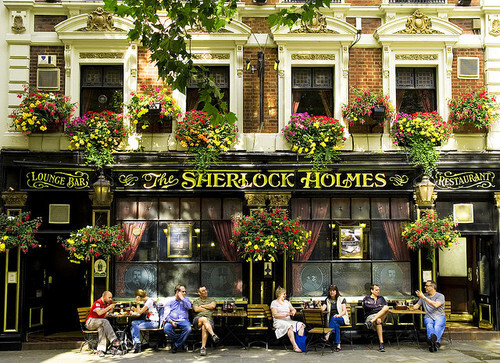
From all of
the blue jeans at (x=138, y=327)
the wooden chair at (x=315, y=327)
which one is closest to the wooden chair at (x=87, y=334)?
the blue jeans at (x=138, y=327)

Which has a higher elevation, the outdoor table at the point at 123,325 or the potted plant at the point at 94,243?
the potted plant at the point at 94,243

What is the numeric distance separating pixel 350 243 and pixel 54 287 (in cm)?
765

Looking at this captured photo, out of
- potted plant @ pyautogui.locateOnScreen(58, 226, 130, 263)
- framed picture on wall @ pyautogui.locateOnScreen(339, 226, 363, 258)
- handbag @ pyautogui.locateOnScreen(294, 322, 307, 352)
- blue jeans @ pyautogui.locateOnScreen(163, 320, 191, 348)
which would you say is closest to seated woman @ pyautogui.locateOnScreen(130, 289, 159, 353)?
blue jeans @ pyautogui.locateOnScreen(163, 320, 191, 348)

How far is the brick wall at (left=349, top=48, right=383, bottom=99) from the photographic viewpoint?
14.1 metres

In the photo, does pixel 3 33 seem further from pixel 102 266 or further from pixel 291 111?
pixel 291 111

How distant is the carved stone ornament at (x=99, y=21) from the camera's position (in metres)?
13.9

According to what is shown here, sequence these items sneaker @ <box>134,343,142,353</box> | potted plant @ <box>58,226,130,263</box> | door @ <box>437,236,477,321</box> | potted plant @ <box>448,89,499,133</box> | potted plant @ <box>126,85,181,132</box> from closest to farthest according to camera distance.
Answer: sneaker @ <box>134,343,142,353</box> < potted plant @ <box>58,226,130,263</box> < potted plant @ <box>126,85,181,132</box> < potted plant @ <box>448,89,499,133</box> < door @ <box>437,236,477,321</box>

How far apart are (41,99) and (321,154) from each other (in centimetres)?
660

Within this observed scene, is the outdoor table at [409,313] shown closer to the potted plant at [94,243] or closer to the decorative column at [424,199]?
the decorative column at [424,199]

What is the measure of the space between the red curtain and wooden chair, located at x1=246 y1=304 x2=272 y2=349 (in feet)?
10.0

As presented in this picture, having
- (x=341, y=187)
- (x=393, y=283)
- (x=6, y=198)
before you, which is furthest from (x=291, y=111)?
(x=6, y=198)

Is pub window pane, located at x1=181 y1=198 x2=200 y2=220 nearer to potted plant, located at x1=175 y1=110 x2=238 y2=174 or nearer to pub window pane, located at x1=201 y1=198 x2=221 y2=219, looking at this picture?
pub window pane, located at x1=201 y1=198 x2=221 y2=219

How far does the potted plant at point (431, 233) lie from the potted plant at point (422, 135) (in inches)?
45.1

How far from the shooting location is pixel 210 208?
546 inches
